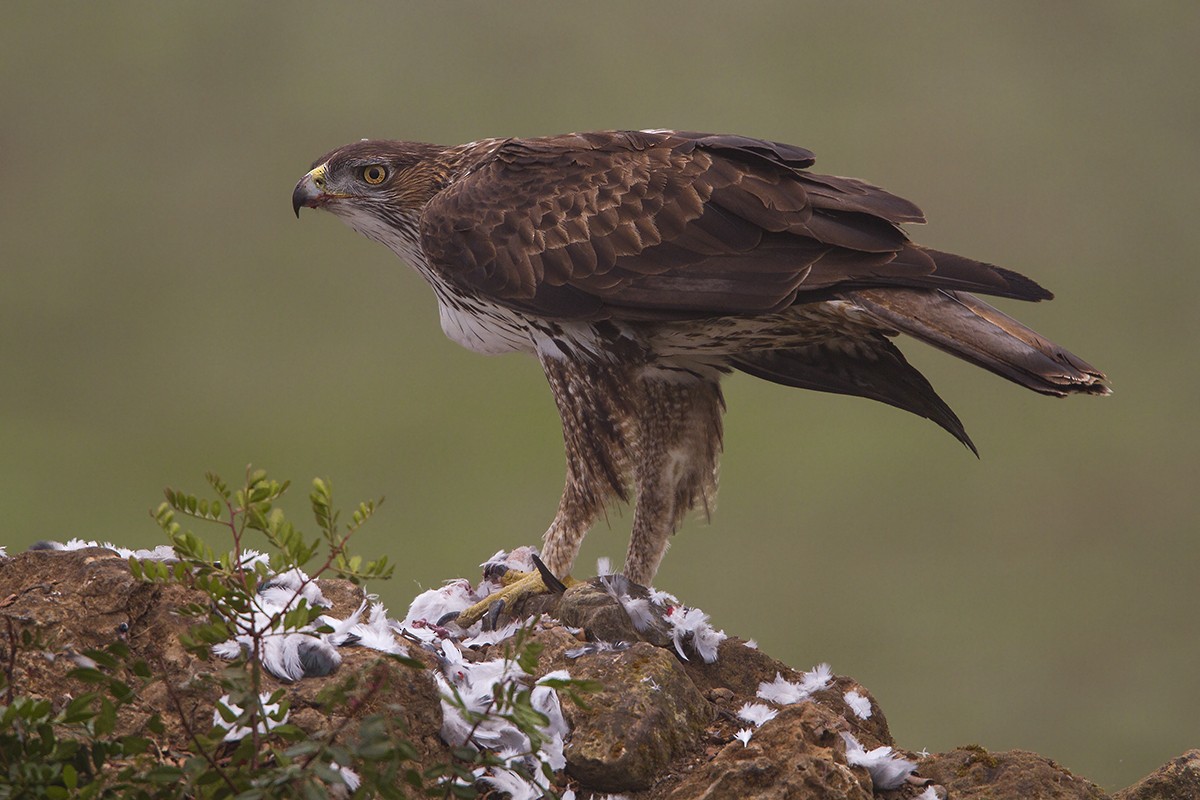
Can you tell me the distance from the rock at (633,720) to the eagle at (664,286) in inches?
41.4

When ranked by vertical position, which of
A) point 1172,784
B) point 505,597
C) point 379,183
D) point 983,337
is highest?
point 379,183

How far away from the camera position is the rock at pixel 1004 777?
2.61 m

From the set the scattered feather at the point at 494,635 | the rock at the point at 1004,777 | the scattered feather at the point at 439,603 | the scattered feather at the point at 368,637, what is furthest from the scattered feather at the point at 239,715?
the rock at the point at 1004,777

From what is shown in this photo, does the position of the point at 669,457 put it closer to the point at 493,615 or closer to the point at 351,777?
the point at 493,615

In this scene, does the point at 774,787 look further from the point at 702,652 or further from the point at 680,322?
the point at 680,322

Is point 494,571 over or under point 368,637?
over

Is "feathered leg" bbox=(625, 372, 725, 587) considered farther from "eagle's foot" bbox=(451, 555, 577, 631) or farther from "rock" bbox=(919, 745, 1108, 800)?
"rock" bbox=(919, 745, 1108, 800)

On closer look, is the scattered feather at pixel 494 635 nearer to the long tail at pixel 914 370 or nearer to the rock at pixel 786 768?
the rock at pixel 786 768

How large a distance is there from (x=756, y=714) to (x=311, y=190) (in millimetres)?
2262

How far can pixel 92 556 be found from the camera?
8.45 ft

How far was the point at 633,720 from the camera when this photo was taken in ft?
8.23

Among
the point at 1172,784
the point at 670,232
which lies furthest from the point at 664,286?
the point at 1172,784

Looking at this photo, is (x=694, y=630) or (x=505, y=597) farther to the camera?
(x=505, y=597)

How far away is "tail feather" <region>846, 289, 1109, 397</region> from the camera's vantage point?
9.80 feet
